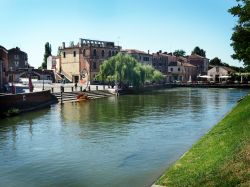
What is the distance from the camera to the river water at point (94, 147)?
52.4ft

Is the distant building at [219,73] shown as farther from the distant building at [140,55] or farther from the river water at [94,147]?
the river water at [94,147]

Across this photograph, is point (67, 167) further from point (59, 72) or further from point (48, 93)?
point (59, 72)

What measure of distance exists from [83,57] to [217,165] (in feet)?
269

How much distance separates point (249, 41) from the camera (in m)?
34.3

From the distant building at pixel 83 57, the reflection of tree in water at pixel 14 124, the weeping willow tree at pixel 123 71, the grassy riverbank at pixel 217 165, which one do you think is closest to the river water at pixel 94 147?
the reflection of tree in water at pixel 14 124

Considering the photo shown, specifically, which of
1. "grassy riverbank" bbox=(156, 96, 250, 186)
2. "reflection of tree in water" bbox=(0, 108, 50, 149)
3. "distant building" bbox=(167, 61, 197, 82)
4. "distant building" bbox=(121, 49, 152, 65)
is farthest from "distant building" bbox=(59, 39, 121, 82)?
"grassy riverbank" bbox=(156, 96, 250, 186)

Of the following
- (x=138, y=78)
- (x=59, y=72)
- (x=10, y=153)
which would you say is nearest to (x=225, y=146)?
(x=10, y=153)

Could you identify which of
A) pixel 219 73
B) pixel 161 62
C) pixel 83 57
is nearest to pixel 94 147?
pixel 83 57

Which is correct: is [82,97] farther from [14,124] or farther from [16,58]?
[16,58]

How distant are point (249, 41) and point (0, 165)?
1006 inches

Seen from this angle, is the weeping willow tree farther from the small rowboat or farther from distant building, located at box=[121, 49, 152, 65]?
distant building, located at box=[121, 49, 152, 65]

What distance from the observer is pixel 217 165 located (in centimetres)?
1258

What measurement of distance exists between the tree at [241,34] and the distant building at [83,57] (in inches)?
2346

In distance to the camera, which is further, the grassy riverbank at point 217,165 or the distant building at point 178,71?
the distant building at point 178,71
